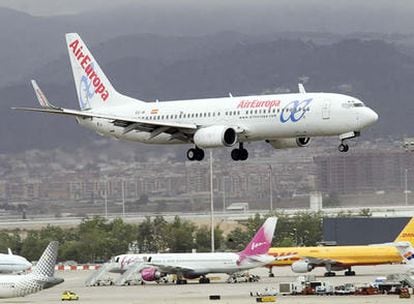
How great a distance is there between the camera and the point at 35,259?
554 ft

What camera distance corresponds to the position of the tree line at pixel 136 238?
171 m

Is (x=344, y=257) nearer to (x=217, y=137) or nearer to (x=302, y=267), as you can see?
(x=302, y=267)

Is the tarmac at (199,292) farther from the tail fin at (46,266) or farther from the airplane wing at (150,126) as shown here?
the airplane wing at (150,126)

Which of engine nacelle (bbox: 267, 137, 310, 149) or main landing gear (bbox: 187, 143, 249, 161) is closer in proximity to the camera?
engine nacelle (bbox: 267, 137, 310, 149)

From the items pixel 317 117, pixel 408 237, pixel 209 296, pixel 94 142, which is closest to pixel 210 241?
pixel 94 142

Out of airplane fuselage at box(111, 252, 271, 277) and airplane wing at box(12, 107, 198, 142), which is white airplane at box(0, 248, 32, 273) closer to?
airplane fuselage at box(111, 252, 271, 277)

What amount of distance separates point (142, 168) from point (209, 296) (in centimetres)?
7589

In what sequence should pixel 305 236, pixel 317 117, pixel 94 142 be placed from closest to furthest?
pixel 317 117
pixel 94 142
pixel 305 236

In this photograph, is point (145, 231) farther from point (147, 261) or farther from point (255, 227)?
point (147, 261)

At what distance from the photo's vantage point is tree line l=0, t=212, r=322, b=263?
17125cm

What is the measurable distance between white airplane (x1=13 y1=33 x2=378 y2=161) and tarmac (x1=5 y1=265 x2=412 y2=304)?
36.1 feet

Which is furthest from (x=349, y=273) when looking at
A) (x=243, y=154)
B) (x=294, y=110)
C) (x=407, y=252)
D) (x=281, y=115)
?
(x=294, y=110)

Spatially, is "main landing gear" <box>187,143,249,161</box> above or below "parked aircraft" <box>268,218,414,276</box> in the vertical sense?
above

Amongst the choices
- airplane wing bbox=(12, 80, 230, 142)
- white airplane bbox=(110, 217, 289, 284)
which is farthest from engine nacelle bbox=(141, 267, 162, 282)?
airplane wing bbox=(12, 80, 230, 142)
